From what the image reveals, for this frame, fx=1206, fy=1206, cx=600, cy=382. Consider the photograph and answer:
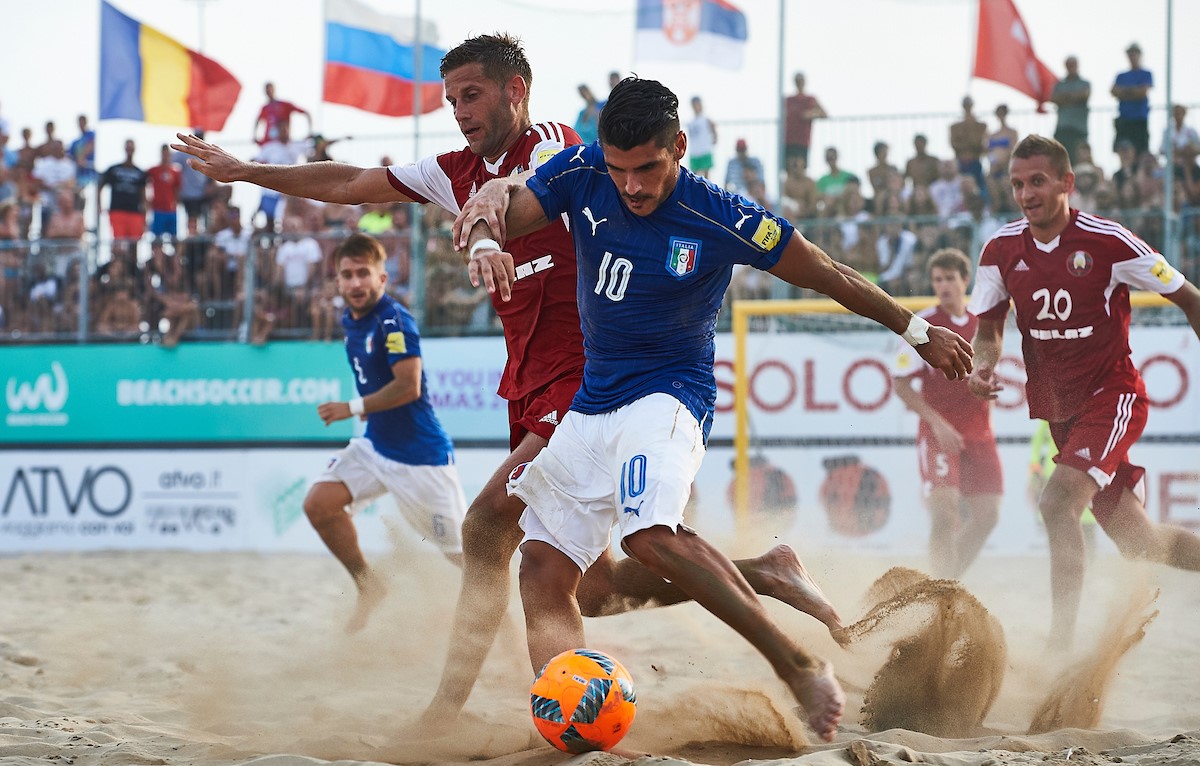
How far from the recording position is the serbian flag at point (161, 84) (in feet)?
48.1

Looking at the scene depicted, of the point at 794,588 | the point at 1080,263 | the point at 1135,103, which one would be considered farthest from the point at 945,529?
the point at 1135,103

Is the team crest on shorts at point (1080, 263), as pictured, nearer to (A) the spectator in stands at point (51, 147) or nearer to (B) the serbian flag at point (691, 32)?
(B) the serbian flag at point (691, 32)

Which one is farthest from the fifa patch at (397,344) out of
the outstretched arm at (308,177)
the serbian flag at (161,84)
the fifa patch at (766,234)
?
the serbian flag at (161,84)

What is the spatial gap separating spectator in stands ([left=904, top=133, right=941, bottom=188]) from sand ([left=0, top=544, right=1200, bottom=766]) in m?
5.42

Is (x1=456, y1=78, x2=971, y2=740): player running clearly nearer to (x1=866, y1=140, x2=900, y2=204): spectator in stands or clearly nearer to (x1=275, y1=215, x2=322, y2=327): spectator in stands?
(x1=866, y1=140, x2=900, y2=204): spectator in stands

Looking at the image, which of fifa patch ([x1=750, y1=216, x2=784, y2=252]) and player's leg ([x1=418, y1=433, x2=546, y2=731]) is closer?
fifa patch ([x1=750, y1=216, x2=784, y2=252])

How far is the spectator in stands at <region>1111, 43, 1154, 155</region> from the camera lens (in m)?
11.4

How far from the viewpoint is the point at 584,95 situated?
1238cm

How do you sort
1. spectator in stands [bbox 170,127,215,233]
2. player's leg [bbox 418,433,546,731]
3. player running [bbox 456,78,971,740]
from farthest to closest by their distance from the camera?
spectator in stands [bbox 170,127,215,233] < player's leg [bbox 418,433,546,731] < player running [bbox 456,78,971,740]

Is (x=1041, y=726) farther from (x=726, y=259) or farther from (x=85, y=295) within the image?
(x=85, y=295)

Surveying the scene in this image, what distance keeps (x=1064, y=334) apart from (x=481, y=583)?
10.1 feet

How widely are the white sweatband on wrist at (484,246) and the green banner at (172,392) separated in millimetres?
9423

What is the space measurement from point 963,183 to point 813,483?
137 inches

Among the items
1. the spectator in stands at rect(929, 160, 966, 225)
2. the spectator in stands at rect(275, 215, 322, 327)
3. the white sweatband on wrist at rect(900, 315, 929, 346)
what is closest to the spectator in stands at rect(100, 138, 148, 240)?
the spectator in stands at rect(275, 215, 322, 327)
